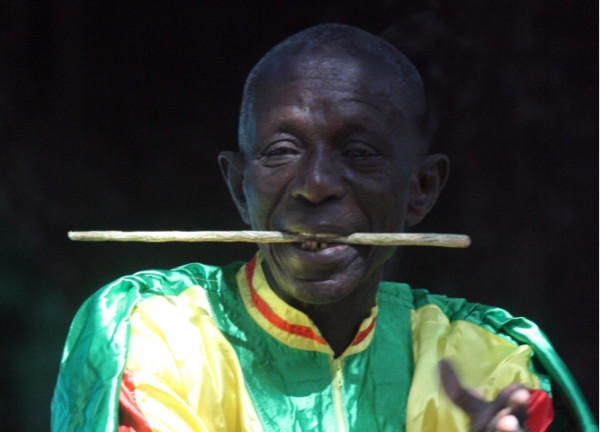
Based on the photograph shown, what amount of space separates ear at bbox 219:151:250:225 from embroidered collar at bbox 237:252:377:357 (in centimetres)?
13

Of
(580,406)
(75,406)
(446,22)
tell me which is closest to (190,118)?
(446,22)

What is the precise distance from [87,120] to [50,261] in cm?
34

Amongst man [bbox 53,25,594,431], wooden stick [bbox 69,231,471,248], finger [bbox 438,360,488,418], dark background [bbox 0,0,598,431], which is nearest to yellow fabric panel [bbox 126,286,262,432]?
man [bbox 53,25,594,431]

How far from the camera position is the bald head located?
177 cm

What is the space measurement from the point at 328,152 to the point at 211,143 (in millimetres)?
815

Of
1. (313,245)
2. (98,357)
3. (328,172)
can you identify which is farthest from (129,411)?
(328,172)

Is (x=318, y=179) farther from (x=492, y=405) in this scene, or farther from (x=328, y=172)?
(x=492, y=405)

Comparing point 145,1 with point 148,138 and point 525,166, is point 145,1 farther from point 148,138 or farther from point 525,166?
point 525,166

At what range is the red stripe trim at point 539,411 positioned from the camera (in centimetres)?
169

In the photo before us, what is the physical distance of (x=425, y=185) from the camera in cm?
191

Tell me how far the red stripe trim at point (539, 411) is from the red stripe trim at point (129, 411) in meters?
0.66

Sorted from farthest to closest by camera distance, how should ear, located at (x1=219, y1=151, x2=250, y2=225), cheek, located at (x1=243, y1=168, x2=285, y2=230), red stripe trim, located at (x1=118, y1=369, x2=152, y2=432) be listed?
ear, located at (x1=219, y1=151, x2=250, y2=225) → cheek, located at (x1=243, y1=168, x2=285, y2=230) → red stripe trim, located at (x1=118, y1=369, x2=152, y2=432)

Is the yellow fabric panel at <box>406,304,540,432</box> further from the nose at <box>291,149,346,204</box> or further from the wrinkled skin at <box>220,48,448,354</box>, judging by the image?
the nose at <box>291,149,346,204</box>

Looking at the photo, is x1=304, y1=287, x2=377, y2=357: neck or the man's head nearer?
the man's head
